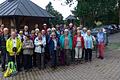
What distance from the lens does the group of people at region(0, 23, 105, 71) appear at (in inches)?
533

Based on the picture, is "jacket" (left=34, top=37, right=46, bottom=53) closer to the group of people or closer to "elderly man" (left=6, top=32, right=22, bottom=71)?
the group of people

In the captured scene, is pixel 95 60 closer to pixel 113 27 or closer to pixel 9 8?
pixel 9 8

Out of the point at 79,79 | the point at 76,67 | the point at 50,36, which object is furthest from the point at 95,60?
the point at 79,79

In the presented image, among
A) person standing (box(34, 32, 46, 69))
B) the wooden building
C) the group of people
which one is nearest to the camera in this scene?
the group of people

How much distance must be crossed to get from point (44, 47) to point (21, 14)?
14.2 ft

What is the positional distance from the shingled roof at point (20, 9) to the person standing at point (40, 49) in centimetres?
424

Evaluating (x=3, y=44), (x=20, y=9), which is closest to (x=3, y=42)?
(x=3, y=44)

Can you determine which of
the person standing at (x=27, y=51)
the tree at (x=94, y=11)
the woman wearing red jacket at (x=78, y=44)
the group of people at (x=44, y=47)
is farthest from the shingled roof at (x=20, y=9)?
the tree at (x=94, y=11)

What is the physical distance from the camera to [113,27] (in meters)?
48.8

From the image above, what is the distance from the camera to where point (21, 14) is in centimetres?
1798

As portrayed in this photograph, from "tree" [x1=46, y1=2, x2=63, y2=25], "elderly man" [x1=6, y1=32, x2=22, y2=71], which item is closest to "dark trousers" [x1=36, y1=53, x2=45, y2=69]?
"elderly man" [x1=6, y1=32, x2=22, y2=71]

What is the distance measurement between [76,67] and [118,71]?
7.38ft

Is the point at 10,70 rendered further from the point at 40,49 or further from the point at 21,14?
the point at 21,14

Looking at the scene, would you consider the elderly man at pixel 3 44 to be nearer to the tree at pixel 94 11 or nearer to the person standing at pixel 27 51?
the person standing at pixel 27 51
